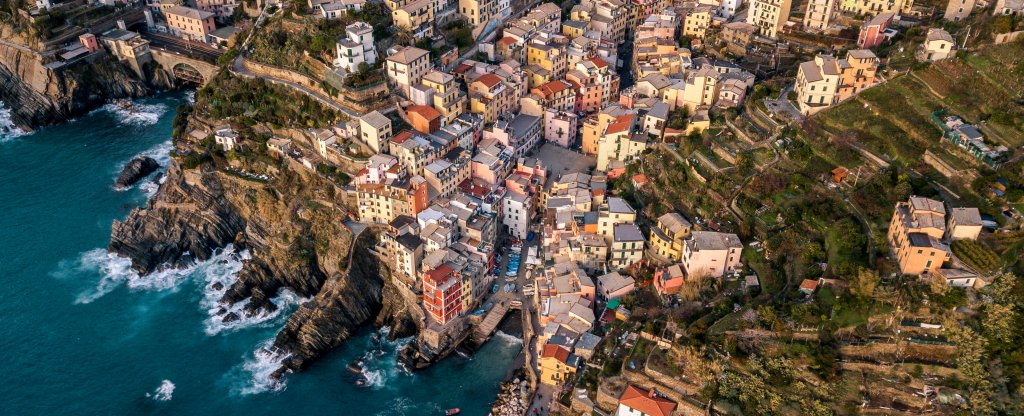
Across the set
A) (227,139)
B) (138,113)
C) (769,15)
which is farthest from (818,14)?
(138,113)

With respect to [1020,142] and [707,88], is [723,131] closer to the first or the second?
[707,88]

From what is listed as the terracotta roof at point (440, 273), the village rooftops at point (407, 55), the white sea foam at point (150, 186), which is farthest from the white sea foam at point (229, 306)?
the village rooftops at point (407, 55)

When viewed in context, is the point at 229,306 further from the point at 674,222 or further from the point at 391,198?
the point at 674,222

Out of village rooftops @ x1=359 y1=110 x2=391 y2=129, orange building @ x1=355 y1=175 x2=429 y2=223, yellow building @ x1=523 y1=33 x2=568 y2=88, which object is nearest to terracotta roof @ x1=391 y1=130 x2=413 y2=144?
village rooftops @ x1=359 y1=110 x2=391 y2=129

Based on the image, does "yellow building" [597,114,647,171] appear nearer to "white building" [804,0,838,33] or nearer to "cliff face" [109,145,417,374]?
"cliff face" [109,145,417,374]

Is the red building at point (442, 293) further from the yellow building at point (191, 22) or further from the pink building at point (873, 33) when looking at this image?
the yellow building at point (191, 22)

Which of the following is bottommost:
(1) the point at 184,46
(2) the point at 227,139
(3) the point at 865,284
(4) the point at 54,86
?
(4) the point at 54,86
